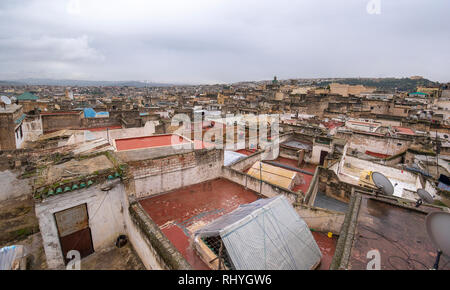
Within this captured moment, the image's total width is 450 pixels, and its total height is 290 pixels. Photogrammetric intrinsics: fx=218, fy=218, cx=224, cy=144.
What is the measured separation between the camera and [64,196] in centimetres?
660

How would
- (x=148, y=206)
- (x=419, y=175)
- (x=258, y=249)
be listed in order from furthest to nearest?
1. (x=419, y=175)
2. (x=148, y=206)
3. (x=258, y=249)

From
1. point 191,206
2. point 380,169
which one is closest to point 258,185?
point 191,206

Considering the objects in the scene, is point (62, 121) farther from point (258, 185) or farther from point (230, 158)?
point (258, 185)

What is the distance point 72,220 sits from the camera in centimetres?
697

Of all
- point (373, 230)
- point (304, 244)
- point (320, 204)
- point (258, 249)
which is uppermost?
point (373, 230)

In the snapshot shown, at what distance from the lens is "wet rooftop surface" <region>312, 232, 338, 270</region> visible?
24.2ft

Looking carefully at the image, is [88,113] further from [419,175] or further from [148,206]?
[419,175]

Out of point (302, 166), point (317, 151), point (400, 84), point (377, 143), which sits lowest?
point (302, 166)

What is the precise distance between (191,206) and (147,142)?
16.3 feet

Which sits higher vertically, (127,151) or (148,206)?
(127,151)

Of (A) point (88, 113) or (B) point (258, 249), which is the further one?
(A) point (88, 113)

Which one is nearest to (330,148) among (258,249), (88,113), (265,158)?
(265,158)

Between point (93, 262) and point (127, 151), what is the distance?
5.18 metres

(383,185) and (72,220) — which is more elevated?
(383,185)
